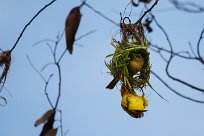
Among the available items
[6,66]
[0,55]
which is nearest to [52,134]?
[6,66]

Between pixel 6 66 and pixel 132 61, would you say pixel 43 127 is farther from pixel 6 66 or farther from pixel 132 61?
pixel 132 61

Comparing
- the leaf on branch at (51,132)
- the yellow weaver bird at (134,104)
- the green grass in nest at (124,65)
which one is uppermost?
the green grass in nest at (124,65)

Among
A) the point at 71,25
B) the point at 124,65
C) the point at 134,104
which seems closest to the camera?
the point at 71,25

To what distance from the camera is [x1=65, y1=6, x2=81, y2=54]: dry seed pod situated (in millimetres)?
1535

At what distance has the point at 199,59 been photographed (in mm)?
3648

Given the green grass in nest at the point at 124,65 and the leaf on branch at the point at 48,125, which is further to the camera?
the green grass in nest at the point at 124,65

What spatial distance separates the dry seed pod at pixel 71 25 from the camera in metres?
1.53

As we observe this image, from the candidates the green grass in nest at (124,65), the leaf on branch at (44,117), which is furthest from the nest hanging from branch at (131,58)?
the leaf on branch at (44,117)

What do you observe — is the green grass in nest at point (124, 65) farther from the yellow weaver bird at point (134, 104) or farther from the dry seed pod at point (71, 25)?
the dry seed pod at point (71, 25)

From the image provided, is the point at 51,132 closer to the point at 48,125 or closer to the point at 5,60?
the point at 48,125

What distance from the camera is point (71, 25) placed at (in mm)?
1598

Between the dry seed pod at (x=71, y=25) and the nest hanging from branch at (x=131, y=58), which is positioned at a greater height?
the nest hanging from branch at (x=131, y=58)

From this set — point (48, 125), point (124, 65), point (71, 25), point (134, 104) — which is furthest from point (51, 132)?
point (124, 65)

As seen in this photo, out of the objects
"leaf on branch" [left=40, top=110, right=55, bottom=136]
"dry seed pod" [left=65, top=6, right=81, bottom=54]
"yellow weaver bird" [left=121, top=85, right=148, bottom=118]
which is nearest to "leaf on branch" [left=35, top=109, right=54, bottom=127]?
"leaf on branch" [left=40, top=110, right=55, bottom=136]
